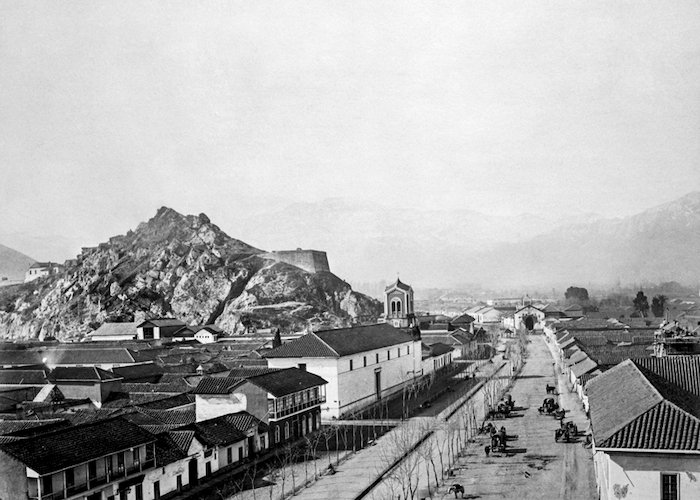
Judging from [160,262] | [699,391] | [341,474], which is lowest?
Answer: [341,474]

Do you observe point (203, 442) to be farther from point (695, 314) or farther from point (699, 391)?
point (695, 314)

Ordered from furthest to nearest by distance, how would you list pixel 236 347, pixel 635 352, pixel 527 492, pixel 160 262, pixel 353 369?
pixel 160 262, pixel 236 347, pixel 635 352, pixel 353 369, pixel 527 492

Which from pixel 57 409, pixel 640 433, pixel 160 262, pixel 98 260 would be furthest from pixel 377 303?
pixel 640 433

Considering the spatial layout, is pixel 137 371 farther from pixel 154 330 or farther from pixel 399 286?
pixel 154 330

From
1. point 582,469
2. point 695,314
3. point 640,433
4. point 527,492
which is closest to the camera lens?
point 640,433

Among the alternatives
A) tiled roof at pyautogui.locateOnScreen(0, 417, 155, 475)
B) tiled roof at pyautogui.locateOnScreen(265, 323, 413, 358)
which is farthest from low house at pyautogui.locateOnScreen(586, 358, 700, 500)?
tiled roof at pyautogui.locateOnScreen(265, 323, 413, 358)

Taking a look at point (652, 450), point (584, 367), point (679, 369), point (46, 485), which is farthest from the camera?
point (584, 367)

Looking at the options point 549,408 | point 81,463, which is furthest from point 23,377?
point 549,408
